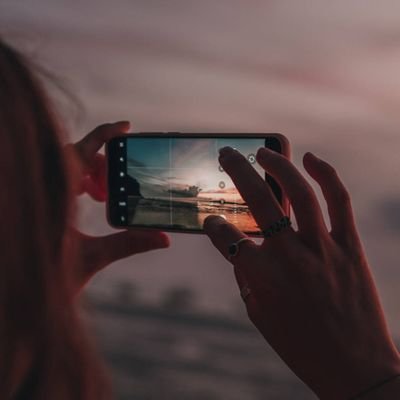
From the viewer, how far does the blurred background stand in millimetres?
976

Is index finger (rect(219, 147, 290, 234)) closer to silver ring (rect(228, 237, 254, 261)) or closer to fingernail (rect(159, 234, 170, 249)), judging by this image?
silver ring (rect(228, 237, 254, 261))

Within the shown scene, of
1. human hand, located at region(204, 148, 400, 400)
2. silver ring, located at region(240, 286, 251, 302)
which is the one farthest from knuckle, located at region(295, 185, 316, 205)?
silver ring, located at region(240, 286, 251, 302)

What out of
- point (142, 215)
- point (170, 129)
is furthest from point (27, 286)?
point (170, 129)

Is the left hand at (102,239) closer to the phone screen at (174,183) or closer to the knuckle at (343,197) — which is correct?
the phone screen at (174,183)

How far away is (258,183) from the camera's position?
1.79 ft

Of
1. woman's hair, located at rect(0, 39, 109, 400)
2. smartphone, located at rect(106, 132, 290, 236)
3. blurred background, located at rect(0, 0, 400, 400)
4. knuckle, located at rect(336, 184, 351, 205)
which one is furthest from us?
blurred background, located at rect(0, 0, 400, 400)

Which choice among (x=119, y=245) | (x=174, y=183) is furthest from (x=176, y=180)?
(x=119, y=245)

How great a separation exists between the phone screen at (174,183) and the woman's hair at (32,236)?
30cm

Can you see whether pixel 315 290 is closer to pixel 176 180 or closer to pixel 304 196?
pixel 304 196

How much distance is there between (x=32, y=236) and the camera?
46 centimetres

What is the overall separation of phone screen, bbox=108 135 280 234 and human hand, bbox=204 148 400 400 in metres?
0.20

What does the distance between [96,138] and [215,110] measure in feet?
0.89

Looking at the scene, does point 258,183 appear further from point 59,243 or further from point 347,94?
point 347,94

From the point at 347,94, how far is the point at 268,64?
0.14 meters
